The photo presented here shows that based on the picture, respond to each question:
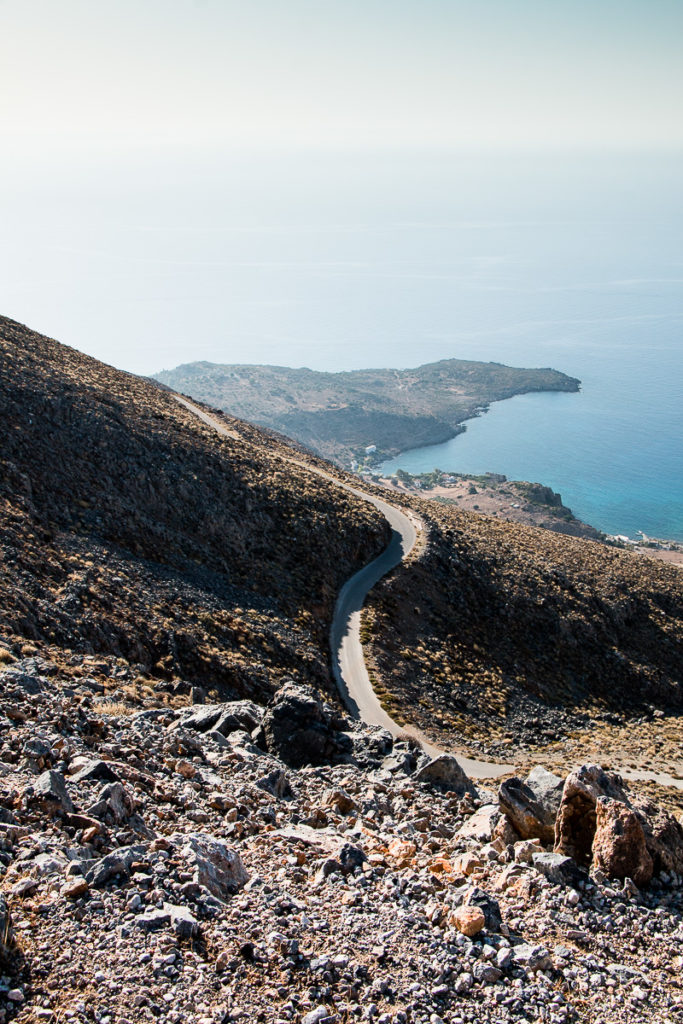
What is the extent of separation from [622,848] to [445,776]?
6.41m

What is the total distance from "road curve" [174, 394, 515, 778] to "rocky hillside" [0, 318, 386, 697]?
96 centimetres

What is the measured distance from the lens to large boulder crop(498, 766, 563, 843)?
45.4 feet

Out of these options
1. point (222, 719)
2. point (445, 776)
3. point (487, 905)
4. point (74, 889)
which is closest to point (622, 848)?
point (487, 905)

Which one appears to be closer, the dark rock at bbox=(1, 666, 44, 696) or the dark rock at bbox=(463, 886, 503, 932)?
the dark rock at bbox=(463, 886, 503, 932)

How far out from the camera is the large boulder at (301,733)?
64.0 feet

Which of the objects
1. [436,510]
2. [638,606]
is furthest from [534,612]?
[436,510]

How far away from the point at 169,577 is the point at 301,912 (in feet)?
90.0

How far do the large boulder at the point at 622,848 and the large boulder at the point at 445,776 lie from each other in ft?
18.8

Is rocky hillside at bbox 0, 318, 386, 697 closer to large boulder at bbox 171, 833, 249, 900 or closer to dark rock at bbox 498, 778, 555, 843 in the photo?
large boulder at bbox 171, 833, 249, 900

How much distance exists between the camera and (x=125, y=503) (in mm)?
40812

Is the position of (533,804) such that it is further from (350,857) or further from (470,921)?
(470,921)

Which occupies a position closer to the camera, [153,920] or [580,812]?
[153,920]

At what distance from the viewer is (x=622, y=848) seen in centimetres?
1235

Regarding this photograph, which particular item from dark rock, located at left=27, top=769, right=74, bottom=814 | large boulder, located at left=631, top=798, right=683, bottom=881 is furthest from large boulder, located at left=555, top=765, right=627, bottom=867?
dark rock, located at left=27, top=769, right=74, bottom=814
